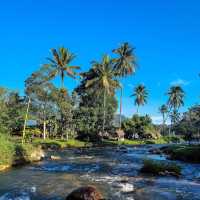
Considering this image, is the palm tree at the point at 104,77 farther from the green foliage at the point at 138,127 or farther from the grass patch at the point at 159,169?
the grass patch at the point at 159,169

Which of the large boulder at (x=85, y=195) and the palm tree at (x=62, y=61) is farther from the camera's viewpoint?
the palm tree at (x=62, y=61)

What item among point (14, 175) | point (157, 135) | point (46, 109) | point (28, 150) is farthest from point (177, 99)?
point (14, 175)

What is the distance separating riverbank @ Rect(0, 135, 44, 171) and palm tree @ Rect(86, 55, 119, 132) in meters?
34.4

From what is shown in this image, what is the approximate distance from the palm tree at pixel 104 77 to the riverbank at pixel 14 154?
113 feet

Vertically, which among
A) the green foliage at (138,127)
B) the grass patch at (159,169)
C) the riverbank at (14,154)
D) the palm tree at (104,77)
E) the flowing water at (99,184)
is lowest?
the flowing water at (99,184)

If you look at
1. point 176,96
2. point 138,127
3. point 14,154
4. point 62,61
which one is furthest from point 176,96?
point 14,154

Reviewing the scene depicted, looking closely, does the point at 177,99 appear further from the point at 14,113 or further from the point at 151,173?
the point at 151,173

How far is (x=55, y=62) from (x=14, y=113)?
1292cm

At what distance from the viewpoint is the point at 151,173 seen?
22.0 meters

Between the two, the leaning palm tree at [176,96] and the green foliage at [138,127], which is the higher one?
the leaning palm tree at [176,96]

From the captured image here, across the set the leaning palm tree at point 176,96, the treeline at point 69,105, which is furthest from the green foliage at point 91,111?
the leaning palm tree at point 176,96

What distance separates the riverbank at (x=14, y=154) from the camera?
78.8 ft

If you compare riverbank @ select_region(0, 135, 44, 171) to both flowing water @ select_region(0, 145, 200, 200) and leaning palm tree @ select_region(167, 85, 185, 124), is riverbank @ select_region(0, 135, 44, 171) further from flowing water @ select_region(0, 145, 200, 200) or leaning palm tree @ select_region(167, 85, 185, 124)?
leaning palm tree @ select_region(167, 85, 185, 124)

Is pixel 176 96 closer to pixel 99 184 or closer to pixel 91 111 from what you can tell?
pixel 91 111
